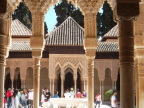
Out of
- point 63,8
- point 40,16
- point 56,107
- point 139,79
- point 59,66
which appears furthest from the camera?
point 63,8

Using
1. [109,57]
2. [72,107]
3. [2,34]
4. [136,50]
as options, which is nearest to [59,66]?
[109,57]

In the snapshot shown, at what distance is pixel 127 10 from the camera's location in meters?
6.08

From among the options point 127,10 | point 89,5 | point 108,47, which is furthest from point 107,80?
point 127,10

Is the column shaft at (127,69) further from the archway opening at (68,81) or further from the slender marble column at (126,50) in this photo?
the archway opening at (68,81)

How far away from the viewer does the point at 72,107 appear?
13289mm

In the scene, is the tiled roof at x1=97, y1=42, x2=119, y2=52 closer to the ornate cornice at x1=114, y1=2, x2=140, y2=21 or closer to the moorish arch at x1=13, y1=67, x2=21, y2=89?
the moorish arch at x1=13, y1=67, x2=21, y2=89

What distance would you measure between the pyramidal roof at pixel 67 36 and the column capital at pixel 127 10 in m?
20.3

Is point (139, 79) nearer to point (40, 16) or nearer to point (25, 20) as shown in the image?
point (40, 16)

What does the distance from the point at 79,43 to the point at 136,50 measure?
1762cm

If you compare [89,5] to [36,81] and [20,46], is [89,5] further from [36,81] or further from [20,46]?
[20,46]

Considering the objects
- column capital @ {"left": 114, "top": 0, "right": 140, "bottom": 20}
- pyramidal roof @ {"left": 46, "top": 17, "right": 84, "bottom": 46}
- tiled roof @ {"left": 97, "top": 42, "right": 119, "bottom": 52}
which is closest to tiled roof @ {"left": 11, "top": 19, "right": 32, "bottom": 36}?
pyramidal roof @ {"left": 46, "top": 17, "right": 84, "bottom": 46}

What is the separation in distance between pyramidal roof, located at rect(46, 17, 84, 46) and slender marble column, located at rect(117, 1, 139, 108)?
66.5ft

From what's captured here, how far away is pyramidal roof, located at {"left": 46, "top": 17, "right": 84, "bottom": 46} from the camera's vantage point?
87.8 ft

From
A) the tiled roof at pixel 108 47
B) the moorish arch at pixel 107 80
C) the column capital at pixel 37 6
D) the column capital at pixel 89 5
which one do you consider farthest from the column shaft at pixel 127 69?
the moorish arch at pixel 107 80
